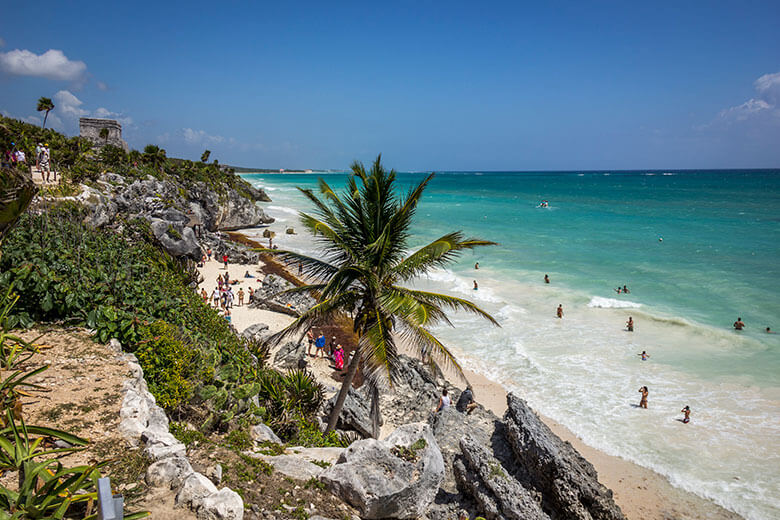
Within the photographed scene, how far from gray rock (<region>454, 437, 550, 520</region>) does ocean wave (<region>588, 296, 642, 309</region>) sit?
19636 mm

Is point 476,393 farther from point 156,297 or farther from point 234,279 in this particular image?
point 234,279

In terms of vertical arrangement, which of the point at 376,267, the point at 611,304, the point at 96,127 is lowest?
the point at 611,304

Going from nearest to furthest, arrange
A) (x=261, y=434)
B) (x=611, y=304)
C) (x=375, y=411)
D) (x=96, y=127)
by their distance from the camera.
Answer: (x=261, y=434)
(x=375, y=411)
(x=611, y=304)
(x=96, y=127)

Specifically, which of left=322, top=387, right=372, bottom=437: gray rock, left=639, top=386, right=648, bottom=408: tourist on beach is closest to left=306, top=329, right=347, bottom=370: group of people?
left=322, top=387, right=372, bottom=437: gray rock

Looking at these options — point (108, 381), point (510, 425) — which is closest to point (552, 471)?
point (510, 425)

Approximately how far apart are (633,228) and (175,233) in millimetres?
52183

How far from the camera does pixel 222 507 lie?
162 inches

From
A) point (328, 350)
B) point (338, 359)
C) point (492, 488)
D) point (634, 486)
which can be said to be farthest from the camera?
point (328, 350)

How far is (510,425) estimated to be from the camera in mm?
9375

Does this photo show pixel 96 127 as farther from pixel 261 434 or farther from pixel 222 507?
pixel 222 507

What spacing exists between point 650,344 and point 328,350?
14275 millimetres

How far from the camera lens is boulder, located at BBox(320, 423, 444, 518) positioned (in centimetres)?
541

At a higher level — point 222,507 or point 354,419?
point 222,507

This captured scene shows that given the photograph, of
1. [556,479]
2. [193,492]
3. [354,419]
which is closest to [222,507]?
[193,492]
